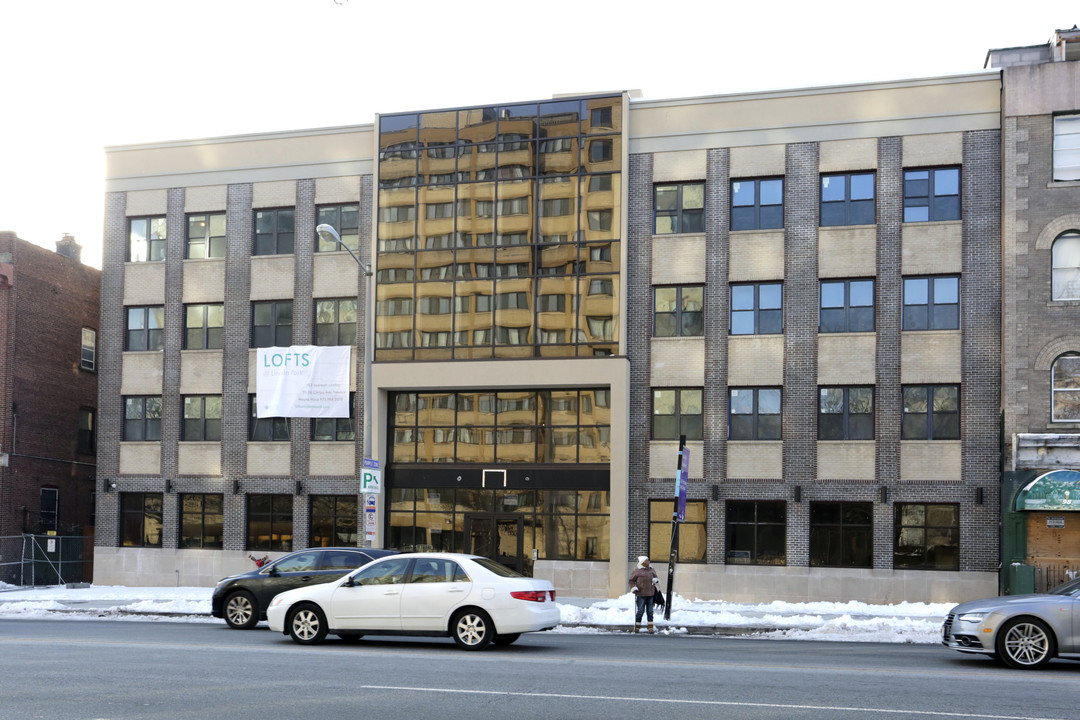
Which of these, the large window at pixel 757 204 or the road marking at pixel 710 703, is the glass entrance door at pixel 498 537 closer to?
the large window at pixel 757 204

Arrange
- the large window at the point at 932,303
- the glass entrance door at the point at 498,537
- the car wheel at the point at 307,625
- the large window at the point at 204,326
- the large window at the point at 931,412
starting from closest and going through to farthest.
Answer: the car wheel at the point at 307,625
the large window at the point at 931,412
the large window at the point at 932,303
the glass entrance door at the point at 498,537
the large window at the point at 204,326

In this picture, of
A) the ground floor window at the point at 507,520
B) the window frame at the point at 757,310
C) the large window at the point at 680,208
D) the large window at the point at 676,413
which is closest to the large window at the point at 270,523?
the ground floor window at the point at 507,520

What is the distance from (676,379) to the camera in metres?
33.2

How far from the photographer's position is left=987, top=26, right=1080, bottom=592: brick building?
1155 inches

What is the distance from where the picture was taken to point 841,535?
105 feet

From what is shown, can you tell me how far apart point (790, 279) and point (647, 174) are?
5.10 metres

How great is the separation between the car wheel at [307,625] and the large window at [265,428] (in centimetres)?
1845

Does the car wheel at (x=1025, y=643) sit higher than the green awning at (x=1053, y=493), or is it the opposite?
the green awning at (x=1053, y=493)

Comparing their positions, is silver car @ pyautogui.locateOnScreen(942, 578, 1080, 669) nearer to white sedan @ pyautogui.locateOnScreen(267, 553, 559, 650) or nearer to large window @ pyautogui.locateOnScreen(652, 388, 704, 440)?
white sedan @ pyautogui.locateOnScreen(267, 553, 559, 650)

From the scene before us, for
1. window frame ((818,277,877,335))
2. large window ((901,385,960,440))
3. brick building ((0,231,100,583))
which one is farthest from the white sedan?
brick building ((0,231,100,583))

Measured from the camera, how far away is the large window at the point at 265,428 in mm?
36312

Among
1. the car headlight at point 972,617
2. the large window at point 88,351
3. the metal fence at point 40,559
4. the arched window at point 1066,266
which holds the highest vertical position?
the arched window at point 1066,266

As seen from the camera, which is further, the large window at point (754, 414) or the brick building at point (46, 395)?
the brick building at point (46, 395)

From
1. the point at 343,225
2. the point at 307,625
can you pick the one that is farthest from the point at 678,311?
the point at 307,625
